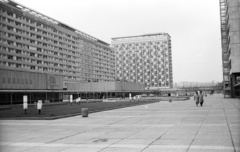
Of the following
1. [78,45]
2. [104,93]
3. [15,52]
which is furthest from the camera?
[78,45]

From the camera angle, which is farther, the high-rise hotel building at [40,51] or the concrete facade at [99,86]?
the concrete facade at [99,86]

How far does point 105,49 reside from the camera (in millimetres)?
164750

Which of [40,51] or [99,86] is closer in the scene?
[40,51]

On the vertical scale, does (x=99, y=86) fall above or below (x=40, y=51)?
below

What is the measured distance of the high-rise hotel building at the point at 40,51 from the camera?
69094 mm

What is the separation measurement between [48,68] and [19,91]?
57.6 m

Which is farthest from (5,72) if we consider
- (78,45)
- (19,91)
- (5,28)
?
(78,45)

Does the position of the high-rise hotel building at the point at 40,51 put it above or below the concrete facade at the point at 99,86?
above

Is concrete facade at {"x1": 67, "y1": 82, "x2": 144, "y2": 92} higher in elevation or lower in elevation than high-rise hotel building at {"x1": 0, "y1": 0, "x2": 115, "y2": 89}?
lower

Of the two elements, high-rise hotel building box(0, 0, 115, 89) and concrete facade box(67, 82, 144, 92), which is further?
concrete facade box(67, 82, 144, 92)

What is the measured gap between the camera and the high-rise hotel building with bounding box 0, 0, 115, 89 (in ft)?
227

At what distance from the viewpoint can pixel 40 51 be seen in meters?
110

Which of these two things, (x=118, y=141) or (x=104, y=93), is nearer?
(x=118, y=141)

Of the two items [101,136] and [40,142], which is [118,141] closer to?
[101,136]
